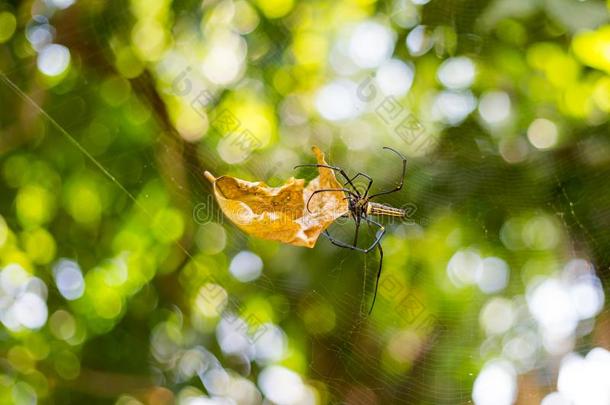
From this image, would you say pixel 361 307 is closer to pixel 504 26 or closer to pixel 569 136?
pixel 569 136

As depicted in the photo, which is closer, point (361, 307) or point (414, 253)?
point (361, 307)

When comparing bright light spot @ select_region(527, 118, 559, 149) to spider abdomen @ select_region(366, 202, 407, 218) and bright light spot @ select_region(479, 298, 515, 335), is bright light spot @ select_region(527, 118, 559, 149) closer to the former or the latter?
bright light spot @ select_region(479, 298, 515, 335)

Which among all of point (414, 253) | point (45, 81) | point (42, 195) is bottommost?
point (414, 253)

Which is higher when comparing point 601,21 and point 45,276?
point 45,276

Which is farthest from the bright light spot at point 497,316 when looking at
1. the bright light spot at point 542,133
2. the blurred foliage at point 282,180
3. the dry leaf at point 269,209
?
the dry leaf at point 269,209

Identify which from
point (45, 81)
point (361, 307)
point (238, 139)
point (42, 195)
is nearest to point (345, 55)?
point (238, 139)

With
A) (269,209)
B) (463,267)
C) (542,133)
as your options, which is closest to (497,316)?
(463,267)

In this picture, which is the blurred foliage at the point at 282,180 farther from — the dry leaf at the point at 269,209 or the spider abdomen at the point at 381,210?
the dry leaf at the point at 269,209

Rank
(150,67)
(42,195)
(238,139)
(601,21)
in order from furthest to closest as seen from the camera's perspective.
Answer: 1. (42,195)
2. (150,67)
3. (238,139)
4. (601,21)
